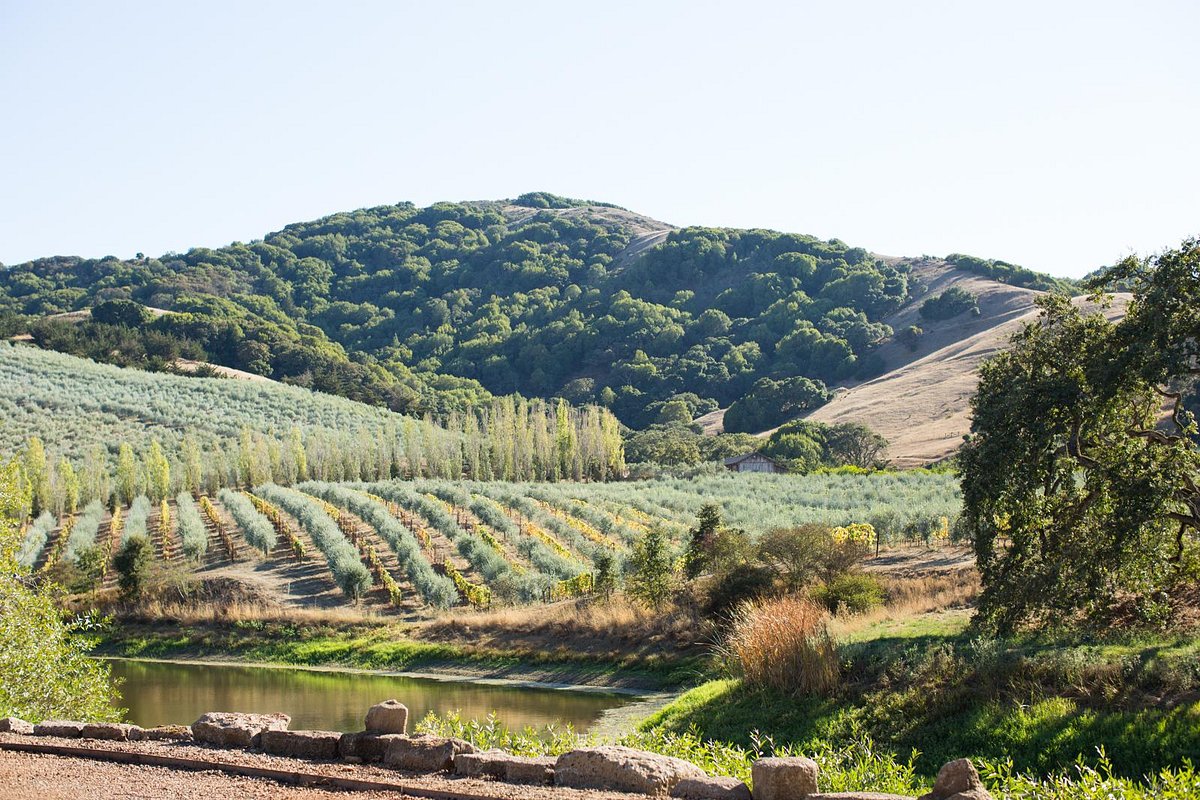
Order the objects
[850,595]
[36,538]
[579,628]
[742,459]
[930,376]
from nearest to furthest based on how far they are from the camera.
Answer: [850,595] → [579,628] → [36,538] → [742,459] → [930,376]

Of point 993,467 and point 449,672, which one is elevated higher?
point 993,467

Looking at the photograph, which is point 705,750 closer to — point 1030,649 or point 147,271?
point 1030,649

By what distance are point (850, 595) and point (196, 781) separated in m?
18.9

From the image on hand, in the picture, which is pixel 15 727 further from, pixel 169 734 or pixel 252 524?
pixel 252 524

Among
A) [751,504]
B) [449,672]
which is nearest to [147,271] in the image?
[751,504]

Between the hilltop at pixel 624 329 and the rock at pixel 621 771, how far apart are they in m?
78.9

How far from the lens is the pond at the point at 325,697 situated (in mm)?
22859

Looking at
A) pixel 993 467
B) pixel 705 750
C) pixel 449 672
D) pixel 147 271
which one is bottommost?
pixel 449 672

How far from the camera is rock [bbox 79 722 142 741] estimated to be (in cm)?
1047

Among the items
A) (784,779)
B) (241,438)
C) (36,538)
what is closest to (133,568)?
(36,538)

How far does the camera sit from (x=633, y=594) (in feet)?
105

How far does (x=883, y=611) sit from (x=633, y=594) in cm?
965

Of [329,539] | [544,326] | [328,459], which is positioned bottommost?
[329,539]

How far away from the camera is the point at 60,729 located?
10688 millimetres
